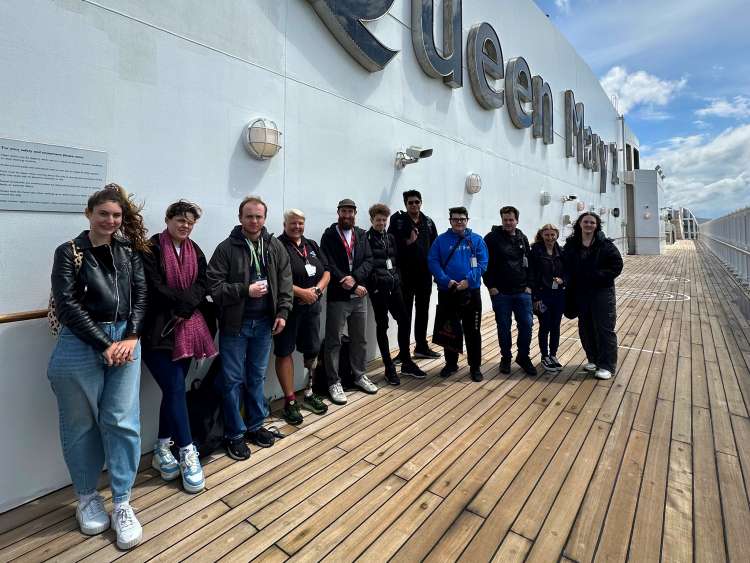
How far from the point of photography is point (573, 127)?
1101 centimetres

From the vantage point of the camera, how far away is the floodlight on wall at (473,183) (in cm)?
599

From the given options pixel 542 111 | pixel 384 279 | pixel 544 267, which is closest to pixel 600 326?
pixel 544 267

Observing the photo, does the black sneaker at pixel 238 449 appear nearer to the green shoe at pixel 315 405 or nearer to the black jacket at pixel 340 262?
the green shoe at pixel 315 405

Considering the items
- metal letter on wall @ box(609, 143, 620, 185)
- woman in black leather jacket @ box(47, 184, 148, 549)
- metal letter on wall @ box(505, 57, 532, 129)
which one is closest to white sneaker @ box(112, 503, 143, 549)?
woman in black leather jacket @ box(47, 184, 148, 549)

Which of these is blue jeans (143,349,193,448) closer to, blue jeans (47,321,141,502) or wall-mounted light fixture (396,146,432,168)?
blue jeans (47,321,141,502)

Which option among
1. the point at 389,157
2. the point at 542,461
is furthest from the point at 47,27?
the point at 542,461

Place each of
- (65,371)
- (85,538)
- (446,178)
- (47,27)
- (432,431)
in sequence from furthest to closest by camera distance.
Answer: (446,178) < (432,431) < (47,27) < (85,538) < (65,371)

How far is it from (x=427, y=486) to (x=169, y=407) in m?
1.55

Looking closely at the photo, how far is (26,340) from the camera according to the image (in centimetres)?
211

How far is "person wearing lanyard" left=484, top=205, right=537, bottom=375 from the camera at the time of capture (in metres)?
3.79

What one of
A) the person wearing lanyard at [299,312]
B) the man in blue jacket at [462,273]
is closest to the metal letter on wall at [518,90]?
the man in blue jacket at [462,273]

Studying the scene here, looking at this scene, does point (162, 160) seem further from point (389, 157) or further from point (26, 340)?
point (389, 157)

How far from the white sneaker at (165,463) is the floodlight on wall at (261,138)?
2.17m

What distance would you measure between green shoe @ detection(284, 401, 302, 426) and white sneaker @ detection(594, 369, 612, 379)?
2896 mm
